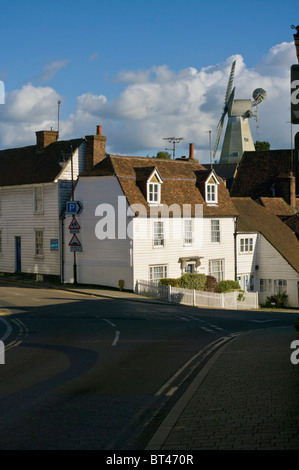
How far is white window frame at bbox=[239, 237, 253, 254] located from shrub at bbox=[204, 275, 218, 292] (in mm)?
6092

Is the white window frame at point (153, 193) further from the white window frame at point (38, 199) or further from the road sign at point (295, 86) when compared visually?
the road sign at point (295, 86)

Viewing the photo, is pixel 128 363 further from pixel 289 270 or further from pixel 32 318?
pixel 289 270

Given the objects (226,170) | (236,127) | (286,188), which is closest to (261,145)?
(236,127)

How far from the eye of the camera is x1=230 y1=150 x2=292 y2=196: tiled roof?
71.5 meters

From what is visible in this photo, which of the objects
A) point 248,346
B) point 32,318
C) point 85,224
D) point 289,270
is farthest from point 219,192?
point 248,346

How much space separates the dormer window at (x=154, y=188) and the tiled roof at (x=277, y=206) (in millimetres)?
20592

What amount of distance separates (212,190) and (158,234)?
802 cm

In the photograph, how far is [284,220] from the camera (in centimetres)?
6162

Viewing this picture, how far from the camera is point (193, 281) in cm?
4384

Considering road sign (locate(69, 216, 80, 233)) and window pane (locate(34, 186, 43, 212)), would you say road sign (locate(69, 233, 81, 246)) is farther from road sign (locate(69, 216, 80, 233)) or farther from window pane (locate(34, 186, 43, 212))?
window pane (locate(34, 186, 43, 212))

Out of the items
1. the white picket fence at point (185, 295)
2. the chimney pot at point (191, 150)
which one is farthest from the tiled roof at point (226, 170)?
the white picket fence at point (185, 295)

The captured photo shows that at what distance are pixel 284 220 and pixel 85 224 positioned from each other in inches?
996

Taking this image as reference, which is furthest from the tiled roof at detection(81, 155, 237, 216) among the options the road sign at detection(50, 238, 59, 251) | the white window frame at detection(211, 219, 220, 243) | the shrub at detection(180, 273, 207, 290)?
the shrub at detection(180, 273, 207, 290)

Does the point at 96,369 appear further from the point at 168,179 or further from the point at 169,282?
the point at 168,179
